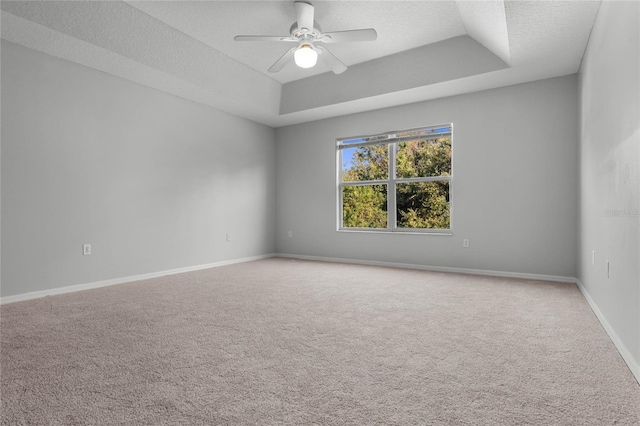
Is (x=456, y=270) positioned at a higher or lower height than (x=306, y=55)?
lower

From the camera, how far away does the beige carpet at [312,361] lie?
50.8 inches

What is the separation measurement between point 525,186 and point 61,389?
4.50 meters

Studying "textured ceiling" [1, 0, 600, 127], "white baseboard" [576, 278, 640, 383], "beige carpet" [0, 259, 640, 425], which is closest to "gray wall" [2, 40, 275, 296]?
"textured ceiling" [1, 0, 600, 127]

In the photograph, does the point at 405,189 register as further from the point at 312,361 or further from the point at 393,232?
the point at 312,361

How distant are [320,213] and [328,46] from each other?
254cm

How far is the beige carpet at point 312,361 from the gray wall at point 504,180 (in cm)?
97

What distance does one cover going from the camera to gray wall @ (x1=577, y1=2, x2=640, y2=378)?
5.55 feet

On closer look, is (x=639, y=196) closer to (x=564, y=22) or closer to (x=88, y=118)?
(x=564, y=22)

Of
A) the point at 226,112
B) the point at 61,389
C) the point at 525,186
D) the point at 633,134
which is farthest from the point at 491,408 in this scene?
the point at 226,112

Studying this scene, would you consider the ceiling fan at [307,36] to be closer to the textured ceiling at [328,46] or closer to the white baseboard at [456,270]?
the textured ceiling at [328,46]

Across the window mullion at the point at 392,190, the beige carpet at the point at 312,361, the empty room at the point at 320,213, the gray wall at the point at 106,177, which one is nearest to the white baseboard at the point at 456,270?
the empty room at the point at 320,213

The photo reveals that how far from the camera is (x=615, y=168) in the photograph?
6.75ft

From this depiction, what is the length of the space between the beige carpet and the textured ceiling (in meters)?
2.30

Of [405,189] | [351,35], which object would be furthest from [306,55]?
[405,189]
